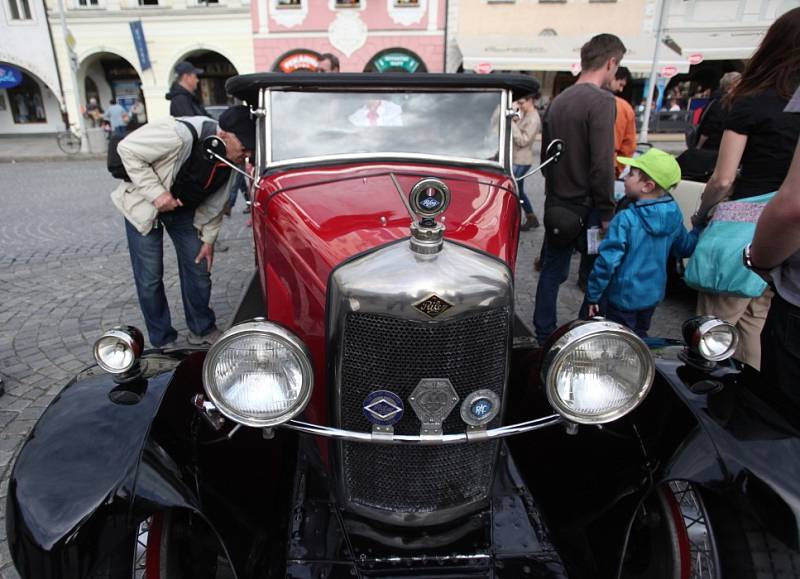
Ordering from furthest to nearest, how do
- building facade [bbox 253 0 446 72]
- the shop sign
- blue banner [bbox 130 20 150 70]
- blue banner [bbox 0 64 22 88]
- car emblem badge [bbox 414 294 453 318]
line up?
blue banner [bbox 0 64 22 88] → the shop sign → building facade [bbox 253 0 446 72] → blue banner [bbox 130 20 150 70] → car emblem badge [bbox 414 294 453 318]

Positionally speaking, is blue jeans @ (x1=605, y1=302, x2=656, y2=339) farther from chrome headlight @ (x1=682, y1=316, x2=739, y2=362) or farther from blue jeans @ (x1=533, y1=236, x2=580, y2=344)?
chrome headlight @ (x1=682, y1=316, x2=739, y2=362)

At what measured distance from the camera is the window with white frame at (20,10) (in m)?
20.2

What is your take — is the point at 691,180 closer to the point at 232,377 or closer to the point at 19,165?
the point at 232,377

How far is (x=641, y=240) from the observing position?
10.1 ft

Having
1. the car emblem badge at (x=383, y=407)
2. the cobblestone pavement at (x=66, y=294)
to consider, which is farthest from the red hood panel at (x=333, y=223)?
the cobblestone pavement at (x=66, y=294)

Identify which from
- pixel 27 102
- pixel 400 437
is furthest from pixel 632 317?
pixel 27 102

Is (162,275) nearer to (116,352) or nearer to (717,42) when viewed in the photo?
(116,352)

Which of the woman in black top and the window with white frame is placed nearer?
the woman in black top

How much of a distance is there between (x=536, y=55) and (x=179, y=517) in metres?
20.6

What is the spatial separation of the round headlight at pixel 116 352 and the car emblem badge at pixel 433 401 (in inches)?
39.6

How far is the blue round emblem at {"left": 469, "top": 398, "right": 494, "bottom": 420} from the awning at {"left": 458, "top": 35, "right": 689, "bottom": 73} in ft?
63.2

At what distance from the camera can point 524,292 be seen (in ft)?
16.2

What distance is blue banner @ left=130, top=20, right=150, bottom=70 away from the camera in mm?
19188

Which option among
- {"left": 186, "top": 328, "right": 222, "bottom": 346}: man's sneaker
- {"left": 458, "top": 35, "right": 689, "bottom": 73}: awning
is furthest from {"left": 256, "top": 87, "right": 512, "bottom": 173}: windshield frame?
{"left": 458, "top": 35, "right": 689, "bottom": 73}: awning
